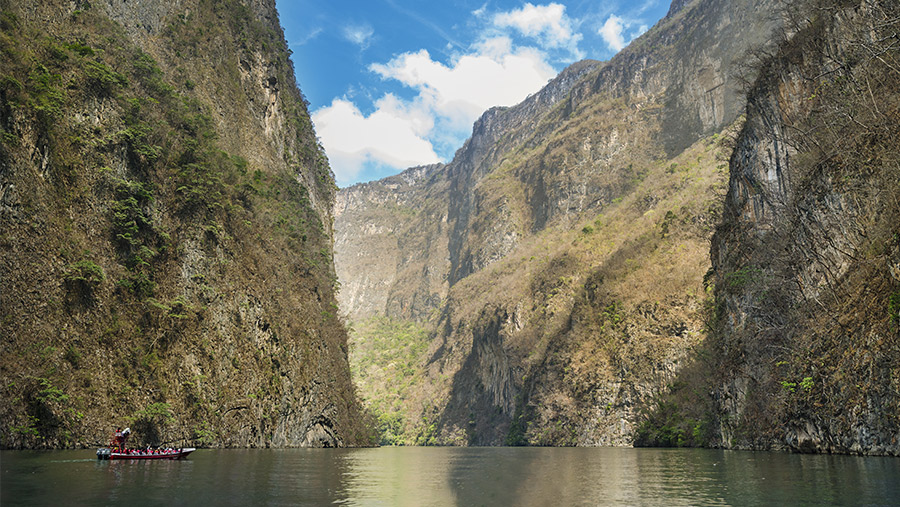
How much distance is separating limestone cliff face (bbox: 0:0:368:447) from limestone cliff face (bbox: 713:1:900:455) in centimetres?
3577

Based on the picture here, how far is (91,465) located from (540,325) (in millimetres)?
93873

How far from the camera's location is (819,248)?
96.3 feet

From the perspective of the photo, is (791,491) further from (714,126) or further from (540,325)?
(714,126)

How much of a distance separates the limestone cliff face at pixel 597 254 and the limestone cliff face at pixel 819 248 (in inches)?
443

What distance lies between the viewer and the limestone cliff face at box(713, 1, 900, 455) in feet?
76.1

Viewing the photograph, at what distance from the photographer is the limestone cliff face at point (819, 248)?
76.1ft

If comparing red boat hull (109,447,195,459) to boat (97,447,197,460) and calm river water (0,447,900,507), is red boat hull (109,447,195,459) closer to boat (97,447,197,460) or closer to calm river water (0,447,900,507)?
boat (97,447,197,460)

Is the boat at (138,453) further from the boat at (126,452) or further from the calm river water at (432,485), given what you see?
the calm river water at (432,485)

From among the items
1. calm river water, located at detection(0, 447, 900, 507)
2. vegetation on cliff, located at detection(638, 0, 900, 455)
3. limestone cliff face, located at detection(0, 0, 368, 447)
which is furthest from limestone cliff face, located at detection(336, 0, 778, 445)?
limestone cliff face, located at detection(0, 0, 368, 447)

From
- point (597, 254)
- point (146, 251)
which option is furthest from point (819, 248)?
point (597, 254)

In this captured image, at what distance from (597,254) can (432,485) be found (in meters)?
94.8

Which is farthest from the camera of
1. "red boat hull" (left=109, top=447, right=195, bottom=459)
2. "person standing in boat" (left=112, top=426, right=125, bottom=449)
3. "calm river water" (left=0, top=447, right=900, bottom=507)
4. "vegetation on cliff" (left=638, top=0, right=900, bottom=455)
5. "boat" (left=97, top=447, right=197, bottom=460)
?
"person standing in boat" (left=112, top=426, right=125, bottom=449)

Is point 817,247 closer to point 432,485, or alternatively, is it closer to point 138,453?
point 432,485


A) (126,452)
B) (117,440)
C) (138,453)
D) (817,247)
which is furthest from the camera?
(817,247)
